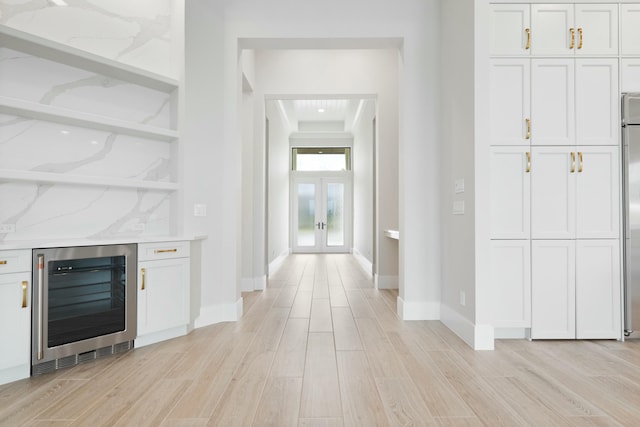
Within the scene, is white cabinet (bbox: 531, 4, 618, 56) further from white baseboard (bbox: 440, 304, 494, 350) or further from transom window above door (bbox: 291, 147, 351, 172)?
transom window above door (bbox: 291, 147, 351, 172)

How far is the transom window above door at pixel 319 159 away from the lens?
11.7 m

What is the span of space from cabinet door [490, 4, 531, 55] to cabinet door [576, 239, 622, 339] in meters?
1.65

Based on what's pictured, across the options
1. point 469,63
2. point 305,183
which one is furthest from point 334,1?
point 305,183

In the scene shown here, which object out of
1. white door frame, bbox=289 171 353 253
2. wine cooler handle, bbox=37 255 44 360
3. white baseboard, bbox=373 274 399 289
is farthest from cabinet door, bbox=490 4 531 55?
white door frame, bbox=289 171 353 253

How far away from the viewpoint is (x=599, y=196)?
3238 mm

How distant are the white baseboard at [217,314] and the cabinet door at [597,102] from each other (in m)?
3.41

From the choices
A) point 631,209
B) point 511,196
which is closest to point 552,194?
point 511,196

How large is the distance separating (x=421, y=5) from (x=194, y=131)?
2.60 metres

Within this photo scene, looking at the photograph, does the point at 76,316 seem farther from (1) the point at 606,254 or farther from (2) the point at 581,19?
(2) the point at 581,19

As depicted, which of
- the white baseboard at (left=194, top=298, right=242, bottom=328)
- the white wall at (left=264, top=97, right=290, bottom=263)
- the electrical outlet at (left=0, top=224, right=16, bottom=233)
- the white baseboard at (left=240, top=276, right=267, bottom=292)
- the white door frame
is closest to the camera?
the electrical outlet at (left=0, top=224, right=16, bottom=233)

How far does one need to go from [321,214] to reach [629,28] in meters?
9.01

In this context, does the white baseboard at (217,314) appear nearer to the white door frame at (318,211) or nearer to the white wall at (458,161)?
the white wall at (458,161)

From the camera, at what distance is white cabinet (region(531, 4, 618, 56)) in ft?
10.6

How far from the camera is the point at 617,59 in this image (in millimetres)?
3256
